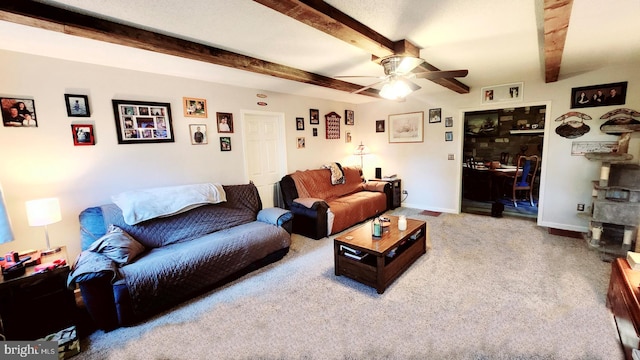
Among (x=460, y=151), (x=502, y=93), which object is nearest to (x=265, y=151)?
(x=460, y=151)

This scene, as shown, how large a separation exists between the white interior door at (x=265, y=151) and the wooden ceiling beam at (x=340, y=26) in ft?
6.93

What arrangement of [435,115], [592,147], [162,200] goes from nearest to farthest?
[162,200] → [592,147] → [435,115]

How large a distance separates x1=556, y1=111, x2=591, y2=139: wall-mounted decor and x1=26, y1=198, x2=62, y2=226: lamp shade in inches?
231

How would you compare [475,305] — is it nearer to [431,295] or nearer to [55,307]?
[431,295]

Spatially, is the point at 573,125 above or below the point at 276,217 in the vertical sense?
above

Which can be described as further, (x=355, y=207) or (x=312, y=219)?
(x=355, y=207)

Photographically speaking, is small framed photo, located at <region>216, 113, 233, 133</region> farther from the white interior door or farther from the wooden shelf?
the wooden shelf

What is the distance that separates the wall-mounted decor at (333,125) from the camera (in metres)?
5.11

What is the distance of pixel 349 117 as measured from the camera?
5.61m

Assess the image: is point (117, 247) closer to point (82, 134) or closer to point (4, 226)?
A: point (4, 226)

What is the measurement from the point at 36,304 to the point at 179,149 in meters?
1.91

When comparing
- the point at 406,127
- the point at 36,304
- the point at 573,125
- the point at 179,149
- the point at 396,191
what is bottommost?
the point at 36,304

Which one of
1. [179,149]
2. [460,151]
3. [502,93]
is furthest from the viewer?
[460,151]

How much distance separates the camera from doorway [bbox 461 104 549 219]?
5.30 m
